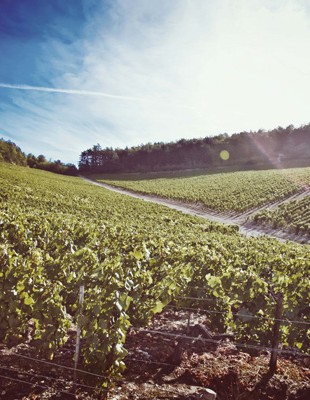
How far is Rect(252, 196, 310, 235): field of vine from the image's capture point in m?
33.1

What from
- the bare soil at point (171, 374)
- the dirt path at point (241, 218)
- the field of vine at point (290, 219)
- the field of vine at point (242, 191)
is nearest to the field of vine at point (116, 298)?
the bare soil at point (171, 374)

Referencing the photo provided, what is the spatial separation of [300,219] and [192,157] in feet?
244

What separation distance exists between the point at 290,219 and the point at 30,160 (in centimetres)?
10951

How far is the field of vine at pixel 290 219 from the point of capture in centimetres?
3309

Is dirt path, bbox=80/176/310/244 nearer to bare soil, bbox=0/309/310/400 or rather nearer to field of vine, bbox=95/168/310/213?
field of vine, bbox=95/168/310/213

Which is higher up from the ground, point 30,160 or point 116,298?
point 30,160

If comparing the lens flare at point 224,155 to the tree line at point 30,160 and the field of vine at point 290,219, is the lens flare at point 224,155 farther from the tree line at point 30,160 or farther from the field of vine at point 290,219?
the field of vine at point 290,219

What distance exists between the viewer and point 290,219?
1476 inches

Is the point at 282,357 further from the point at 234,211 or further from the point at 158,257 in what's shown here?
the point at 234,211

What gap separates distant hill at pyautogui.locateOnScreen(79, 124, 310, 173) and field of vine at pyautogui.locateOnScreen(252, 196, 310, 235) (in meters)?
49.9

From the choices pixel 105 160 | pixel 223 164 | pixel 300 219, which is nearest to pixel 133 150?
pixel 105 160

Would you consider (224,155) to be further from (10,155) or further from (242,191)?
(10,155)

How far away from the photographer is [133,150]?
11981cm

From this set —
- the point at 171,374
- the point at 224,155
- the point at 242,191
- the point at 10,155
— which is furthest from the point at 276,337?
the point at 10,155
